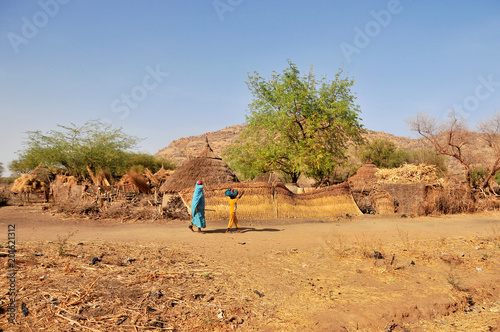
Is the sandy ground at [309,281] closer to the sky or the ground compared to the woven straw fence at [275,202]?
closer to the ground

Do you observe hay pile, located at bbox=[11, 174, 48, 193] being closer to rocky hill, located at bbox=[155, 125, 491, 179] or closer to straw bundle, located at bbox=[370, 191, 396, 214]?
straw bundle, located at bbox=[370, 191, 396, 214]

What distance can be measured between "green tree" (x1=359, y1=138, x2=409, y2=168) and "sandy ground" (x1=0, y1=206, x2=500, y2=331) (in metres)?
25.5

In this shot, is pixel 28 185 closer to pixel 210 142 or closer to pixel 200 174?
pixel 200 174

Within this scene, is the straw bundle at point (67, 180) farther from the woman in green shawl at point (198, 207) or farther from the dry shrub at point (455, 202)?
the dry shrub at point (455, 202)

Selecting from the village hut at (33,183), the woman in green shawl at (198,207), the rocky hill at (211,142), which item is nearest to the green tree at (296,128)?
the woman in green shawl at (198,207)

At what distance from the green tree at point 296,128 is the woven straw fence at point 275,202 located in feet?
7.00

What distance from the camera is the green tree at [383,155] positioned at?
33.7 m

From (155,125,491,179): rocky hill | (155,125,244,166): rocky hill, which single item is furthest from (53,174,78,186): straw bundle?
(155,125,244,166): rocky hill

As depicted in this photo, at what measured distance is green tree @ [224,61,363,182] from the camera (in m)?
17.7

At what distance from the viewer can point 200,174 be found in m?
17.5

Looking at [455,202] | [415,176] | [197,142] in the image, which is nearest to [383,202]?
[415,176]

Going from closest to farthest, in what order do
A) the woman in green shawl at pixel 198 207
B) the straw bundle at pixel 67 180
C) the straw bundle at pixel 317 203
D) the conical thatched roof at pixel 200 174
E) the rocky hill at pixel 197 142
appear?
1. the woman in green shawl at pixel 198 207
2. the straw bundle at pixel 317 203
3. the conical thatched roof at pixel 200 174
4. the straw bundle at pixel 67 180
5. the rocky hill at pixel 197 142

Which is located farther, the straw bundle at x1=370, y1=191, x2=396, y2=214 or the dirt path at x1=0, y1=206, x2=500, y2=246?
the straw bundle at x1=370, y1=191, x2=396, y2=214

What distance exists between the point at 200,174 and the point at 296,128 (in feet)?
19.1
